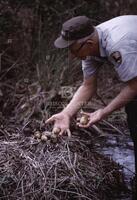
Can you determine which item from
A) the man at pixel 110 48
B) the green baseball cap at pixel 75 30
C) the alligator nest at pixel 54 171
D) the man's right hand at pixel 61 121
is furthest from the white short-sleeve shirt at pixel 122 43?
the alligator nest at pixel 54 171

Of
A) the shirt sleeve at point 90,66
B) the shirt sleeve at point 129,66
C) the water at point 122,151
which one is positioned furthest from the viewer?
the water at point 122,151

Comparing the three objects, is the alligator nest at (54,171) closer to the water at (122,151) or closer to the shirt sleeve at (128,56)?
the water at (122,151)

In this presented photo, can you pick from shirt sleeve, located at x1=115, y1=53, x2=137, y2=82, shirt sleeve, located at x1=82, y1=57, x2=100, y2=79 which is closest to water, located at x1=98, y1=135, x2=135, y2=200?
shirt sleeve, located at x1=82, y1=57, x2=100, y2=79

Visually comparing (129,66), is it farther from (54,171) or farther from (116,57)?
(54,171)

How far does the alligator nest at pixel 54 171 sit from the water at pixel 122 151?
0.16m

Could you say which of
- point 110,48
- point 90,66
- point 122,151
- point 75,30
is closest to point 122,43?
point 110,48

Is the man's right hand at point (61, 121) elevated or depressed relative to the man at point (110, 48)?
depressed

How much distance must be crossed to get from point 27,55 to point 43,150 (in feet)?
11.6

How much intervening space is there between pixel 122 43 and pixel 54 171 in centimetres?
123

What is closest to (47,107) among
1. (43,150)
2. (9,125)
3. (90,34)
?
(9,125)

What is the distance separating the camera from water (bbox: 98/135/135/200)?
538cm

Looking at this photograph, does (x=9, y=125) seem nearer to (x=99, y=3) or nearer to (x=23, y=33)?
(x=23, y=33)

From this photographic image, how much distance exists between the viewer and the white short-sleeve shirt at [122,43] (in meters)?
4.09

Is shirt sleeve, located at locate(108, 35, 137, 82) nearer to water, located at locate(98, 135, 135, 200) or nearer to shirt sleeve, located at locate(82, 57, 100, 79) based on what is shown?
shirt sleeve, located at locate(82, 57, 100, 79)
